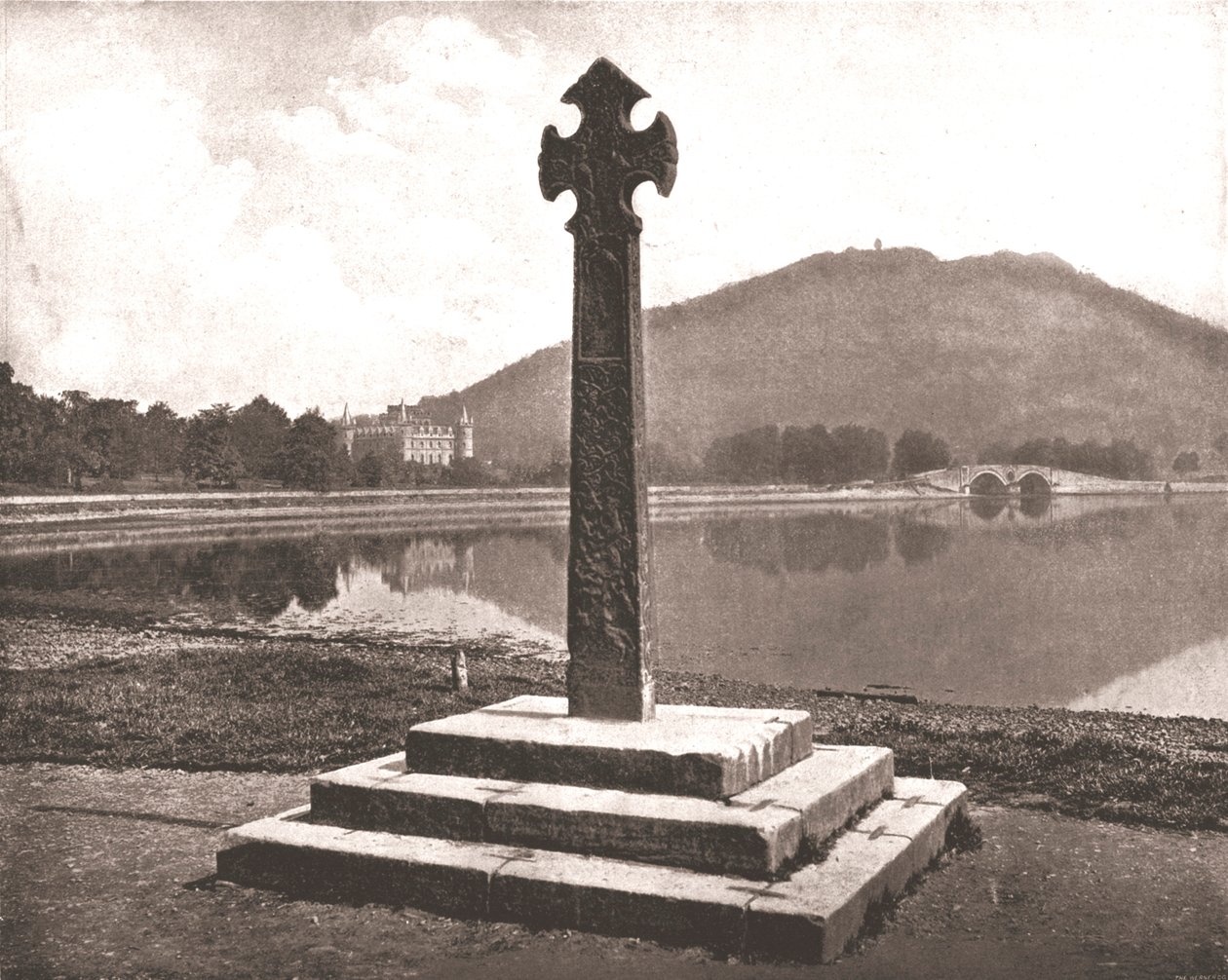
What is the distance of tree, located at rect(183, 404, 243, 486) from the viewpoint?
88.2m

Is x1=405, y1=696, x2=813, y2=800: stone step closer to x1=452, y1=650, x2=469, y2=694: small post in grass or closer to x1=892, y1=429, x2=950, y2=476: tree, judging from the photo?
x1=452, y1=650, x2=469, y2=694: small post in grass

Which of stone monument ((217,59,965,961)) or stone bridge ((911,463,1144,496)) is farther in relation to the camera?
stone bridge ((911,463,1144,496))

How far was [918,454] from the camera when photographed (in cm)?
14725

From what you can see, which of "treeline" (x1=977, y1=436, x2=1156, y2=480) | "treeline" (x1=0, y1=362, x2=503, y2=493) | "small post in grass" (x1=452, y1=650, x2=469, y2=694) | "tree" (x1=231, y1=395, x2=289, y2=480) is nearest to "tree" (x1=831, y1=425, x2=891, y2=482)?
"treeline" (x1=977, y1=436, x2=1156, y2=480)

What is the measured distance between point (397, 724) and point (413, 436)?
5569 inches

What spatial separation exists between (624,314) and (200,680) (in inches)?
372

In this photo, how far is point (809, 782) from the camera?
6.79 meters

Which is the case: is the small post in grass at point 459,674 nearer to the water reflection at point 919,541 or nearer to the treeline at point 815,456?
the water reflection at point 919,541

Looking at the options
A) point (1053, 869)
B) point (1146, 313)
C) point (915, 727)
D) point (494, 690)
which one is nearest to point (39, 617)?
point (494, 690)

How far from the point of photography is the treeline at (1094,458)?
141 m

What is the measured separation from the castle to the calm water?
90.5m

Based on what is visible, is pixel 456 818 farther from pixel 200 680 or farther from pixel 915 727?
pixel 200 680

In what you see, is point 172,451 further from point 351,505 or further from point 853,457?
point 853,457

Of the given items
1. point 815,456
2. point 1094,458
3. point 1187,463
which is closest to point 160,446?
point 815,456
